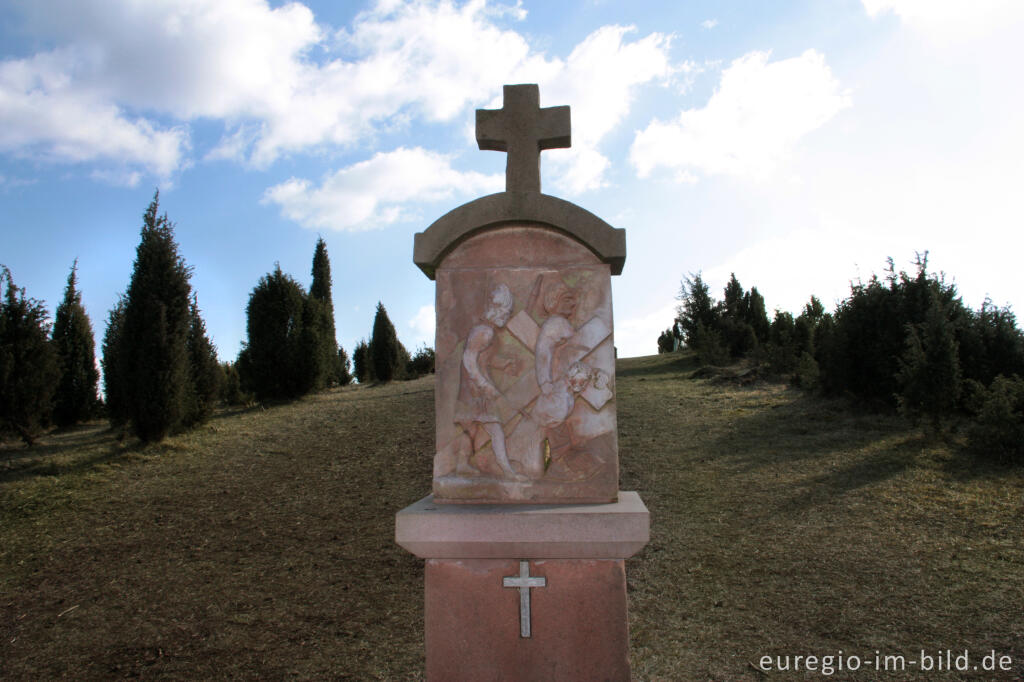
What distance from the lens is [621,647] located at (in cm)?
303

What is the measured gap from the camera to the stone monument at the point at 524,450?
10.0 feet

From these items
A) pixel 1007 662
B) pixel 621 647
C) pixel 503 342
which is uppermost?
pixel 503 342

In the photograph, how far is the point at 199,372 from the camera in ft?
38.8

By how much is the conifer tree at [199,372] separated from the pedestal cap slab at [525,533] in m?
9.92

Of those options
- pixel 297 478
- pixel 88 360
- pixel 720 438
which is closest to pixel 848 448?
pixel 720 438

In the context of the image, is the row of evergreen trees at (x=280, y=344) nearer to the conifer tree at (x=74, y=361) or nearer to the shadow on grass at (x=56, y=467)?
the conifer tree at (x=74, y=361)

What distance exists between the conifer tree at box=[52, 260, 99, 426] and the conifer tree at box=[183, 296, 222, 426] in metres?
4.81

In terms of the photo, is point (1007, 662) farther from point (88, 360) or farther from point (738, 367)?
point (88, 360)

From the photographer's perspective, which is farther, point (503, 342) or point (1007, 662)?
point (1007, 662)

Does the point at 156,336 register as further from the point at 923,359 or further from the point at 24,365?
the point at 923,359

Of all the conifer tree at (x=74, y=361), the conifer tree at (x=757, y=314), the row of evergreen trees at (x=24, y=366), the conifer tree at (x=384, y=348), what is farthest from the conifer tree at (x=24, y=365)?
the conifer tree at (x=757, y=314)

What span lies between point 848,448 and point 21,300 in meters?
13.9

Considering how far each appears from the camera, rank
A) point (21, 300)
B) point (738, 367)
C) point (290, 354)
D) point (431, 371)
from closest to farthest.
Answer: point (21, 300) < point (290, 354) < point (738, 367) < point (431, 371)

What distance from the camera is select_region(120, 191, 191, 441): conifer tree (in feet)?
34.6
